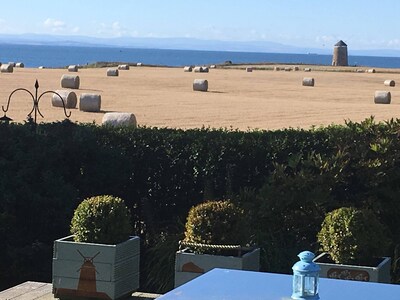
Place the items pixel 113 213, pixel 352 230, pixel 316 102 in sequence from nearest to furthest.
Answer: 1. pixel 352 230
2. pixel 113 213
3. pixel 316 102

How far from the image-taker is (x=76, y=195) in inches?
463

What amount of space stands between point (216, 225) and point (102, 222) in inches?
43.6

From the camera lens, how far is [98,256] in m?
Answer: 9.30

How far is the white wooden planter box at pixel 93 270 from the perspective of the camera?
365 inches

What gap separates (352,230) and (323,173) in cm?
252

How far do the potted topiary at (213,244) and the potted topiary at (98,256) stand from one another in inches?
21.8

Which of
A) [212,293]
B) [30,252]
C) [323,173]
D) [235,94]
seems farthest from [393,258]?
[235,94]

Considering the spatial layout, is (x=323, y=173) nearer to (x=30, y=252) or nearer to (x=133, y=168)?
(x=133, y=168)

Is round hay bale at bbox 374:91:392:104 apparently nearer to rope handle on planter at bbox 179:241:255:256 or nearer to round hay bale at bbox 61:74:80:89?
round hay bale at bbox 61:74:80:89

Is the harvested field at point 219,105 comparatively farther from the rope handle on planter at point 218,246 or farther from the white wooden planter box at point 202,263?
the white wooden planter box at point 202,263

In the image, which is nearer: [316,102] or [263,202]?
[263,202]

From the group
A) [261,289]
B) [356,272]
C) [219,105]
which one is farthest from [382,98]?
[261,289]

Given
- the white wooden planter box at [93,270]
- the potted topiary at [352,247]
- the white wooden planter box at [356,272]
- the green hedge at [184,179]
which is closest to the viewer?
the white wooden planter box at [356,272]

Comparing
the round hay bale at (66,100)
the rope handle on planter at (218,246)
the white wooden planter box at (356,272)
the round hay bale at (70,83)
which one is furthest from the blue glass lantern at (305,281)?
the round hay bale at (70,83)
